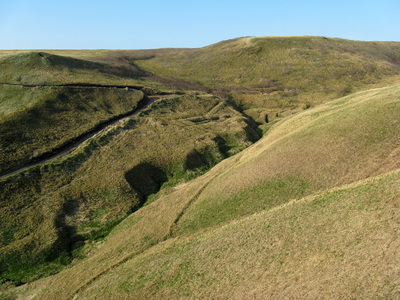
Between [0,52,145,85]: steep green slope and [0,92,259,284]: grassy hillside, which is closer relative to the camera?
[0,92,259,284]: grassy hillside

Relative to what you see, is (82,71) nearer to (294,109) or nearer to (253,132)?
(253,132)

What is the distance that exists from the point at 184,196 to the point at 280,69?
101 metres

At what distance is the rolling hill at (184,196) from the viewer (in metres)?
23.0

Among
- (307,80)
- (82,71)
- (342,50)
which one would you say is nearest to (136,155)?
(82,71)

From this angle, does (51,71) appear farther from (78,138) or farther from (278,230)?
(278,230)

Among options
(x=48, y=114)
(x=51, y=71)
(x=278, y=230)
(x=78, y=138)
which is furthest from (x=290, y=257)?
(x=51, y=71)

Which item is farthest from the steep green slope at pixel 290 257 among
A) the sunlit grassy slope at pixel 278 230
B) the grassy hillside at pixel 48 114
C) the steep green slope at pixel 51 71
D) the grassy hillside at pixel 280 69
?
the steep green slope at pixel 51 71

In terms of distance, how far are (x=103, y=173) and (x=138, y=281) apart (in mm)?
28838

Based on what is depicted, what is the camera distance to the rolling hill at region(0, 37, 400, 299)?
23.0 metres

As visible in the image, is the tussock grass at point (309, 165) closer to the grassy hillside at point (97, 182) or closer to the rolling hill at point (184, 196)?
the rolling hill at point (184, 196)

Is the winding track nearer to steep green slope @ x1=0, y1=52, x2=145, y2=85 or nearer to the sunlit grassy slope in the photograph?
steep green slope @ x1=0, y1=52, x2=145, y2=85

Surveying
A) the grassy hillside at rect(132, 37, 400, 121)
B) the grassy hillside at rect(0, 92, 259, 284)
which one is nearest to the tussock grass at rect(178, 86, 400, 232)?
the grassy hillside at rect(0, 92, 259, 284)

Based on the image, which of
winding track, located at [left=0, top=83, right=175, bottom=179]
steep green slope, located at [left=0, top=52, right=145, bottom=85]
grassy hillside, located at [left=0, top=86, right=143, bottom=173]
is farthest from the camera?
steep green slope, located at [left=0, top=52, right=145, bottom=85]

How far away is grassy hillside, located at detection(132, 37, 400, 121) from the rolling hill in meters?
19.9
